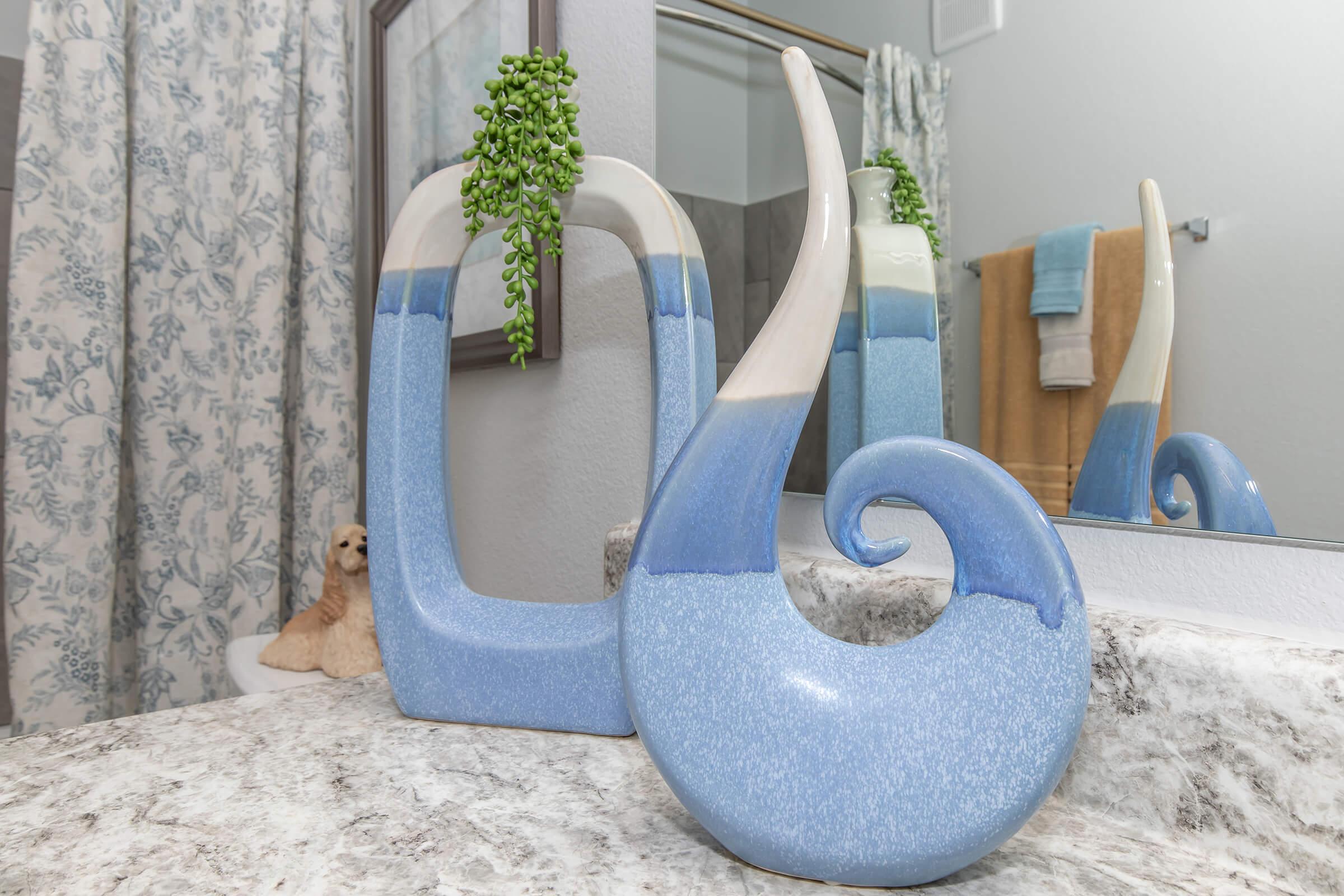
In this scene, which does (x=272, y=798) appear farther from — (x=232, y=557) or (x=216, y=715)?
(x=232, y=557)

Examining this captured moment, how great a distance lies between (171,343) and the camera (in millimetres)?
1372

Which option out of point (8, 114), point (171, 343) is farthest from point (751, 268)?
point (8, 114)

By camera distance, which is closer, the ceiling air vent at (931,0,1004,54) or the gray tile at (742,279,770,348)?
the ceiling air vent at (931,0,1004,54)

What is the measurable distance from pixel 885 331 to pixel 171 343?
129 cm

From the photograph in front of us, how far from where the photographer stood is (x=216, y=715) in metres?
0.54

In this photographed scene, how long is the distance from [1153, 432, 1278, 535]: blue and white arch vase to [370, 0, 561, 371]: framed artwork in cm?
63

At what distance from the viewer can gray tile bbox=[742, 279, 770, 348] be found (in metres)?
0.69

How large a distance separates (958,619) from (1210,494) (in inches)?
8.0

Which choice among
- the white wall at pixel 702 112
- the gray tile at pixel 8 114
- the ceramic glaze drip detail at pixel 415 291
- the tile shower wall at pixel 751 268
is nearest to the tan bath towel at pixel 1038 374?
the tile shower wall at pixel 751 268

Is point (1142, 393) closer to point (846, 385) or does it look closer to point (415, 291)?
point (846, 385)

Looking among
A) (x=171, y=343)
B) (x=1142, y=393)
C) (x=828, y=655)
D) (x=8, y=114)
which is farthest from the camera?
(x=8, y=114)

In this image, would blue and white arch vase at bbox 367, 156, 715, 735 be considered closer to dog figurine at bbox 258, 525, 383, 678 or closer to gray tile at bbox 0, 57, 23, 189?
dog figurine at bbox 258, 525, 383, 678

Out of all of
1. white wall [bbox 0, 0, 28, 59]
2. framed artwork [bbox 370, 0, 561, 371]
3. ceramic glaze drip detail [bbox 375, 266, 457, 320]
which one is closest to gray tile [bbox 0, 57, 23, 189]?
white wall [bbox 0, 0, 28, 59]

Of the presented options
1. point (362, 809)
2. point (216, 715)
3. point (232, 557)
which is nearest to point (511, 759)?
point (362, 809)
